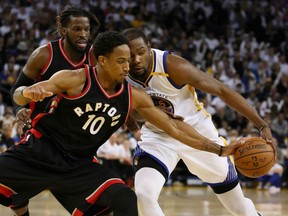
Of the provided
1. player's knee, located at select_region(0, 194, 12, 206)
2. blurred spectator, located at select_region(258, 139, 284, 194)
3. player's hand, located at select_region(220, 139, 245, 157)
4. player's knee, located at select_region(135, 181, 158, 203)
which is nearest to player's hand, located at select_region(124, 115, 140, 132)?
player's knee, located at select_region(135, 181, 158, 203)

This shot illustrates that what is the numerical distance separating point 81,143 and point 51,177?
31 centimetres

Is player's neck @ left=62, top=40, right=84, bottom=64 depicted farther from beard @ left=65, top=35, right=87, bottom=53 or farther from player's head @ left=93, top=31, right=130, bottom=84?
player's head @ left=93, top=31, right=130, bottom=84

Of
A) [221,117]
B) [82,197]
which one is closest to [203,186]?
[221,117]

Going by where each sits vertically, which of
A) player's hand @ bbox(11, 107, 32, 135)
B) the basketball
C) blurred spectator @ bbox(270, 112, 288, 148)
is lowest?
blurred spectator @ bbox(270, 112, 288, 148)

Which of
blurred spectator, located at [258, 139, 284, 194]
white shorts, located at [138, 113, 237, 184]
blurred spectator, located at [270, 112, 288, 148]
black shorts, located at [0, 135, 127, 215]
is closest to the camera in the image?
black shorts, located at [0, 135, 127, 215]

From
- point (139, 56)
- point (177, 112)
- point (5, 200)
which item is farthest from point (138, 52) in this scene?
point (5, 200)

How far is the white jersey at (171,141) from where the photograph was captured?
533cm

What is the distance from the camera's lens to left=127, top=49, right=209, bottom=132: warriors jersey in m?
5.33

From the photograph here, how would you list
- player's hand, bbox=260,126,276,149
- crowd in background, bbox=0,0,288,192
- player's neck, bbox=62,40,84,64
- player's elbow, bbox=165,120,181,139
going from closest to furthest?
player's elbow, bbox=165,120,181,139 → player's hand, bbox=260,126,276,149 → player's neck, bbox=62,40,84,64 → crowd in background, bbox=0,0,288,192

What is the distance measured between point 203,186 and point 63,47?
29.5ft

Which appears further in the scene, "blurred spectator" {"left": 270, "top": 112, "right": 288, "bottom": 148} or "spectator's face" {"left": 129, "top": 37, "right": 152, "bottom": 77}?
"blurred spectator" {"left": 270, "top": 112, "right": 288, "bottom": 148}

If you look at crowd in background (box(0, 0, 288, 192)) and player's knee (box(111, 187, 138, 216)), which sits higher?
player's knee (box(111, 187, 138, 216))

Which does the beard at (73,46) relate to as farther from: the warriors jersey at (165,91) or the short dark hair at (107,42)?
the short dark hair at (107,42)

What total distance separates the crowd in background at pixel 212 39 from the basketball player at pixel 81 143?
7.19 metres
